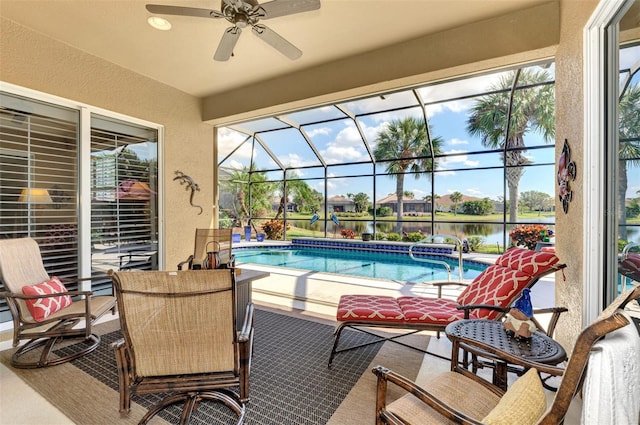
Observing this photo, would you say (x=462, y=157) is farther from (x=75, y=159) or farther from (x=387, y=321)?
(x=75, y=159)

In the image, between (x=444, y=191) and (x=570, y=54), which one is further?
(x=444, y=191)

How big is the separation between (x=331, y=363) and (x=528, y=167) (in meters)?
6.97

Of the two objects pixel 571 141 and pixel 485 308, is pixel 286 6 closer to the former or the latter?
pixel 571 141

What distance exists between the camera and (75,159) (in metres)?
3.48

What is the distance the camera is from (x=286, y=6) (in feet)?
7.07

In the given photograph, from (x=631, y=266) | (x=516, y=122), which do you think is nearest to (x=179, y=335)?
(x=631, y=266)

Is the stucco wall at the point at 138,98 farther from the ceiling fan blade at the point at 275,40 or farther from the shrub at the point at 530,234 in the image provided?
the shrub at the point at 530,234

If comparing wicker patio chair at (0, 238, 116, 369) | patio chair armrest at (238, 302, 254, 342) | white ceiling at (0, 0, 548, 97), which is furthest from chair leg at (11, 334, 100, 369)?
white ceiling at (0, 0, 548, 97)

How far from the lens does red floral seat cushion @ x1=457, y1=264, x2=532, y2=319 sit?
7.38 feet

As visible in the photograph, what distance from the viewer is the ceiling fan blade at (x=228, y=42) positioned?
2.39 m

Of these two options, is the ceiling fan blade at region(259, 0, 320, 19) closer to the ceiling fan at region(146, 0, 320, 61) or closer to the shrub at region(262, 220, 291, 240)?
the ceiling fan at region(146, 0, 320, 61)

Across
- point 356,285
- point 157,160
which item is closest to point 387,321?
point 356,285

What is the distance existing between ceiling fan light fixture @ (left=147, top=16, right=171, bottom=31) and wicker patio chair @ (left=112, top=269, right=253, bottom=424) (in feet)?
8.52

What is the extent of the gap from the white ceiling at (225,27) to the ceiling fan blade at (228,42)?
45 centimetres
